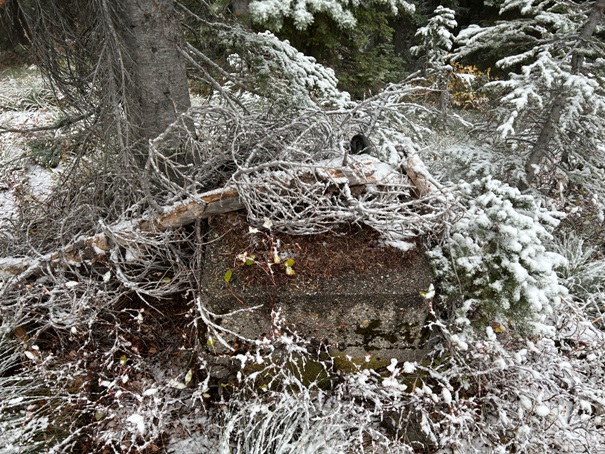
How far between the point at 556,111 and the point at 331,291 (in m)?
3.34

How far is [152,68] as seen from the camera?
287 cm

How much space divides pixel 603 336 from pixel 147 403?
3.84m

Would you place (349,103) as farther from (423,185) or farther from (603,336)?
(603,336)

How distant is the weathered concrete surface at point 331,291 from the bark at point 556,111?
2583 mm

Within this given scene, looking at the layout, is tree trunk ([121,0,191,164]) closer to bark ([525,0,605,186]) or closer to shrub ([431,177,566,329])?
shrub ([431,177,566,329])

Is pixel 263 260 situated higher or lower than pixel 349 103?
lower

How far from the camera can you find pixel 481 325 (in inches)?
108

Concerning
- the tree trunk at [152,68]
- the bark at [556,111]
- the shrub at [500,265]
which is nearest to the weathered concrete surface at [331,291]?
the shrub at [500,265]

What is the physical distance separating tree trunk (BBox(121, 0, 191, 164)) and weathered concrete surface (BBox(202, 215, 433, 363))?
3.83 ft

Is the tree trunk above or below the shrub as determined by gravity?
above

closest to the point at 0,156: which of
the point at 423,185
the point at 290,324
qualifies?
the point at 290,324

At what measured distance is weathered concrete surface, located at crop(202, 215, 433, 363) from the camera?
2428 millimetres

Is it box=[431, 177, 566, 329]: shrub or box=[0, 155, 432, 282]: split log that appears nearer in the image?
box=[431, 177, 566, 329]: shrub

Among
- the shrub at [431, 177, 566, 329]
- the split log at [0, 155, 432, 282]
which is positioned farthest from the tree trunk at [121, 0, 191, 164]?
the shrub at [431, 177, 566, 329]
